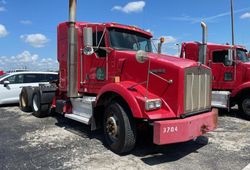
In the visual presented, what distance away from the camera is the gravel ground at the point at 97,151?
5168 millimetres

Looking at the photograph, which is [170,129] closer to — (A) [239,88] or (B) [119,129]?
(B) [119,129]

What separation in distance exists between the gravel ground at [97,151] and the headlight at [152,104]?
1020 mm

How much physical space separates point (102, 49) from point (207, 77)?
2.47 metres

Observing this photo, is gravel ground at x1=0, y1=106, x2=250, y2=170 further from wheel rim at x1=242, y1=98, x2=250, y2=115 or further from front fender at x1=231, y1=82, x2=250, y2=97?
front fender at x1=231, y1=82, x2=250, y2=97

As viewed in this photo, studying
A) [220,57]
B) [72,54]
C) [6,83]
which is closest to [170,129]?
[72,54]

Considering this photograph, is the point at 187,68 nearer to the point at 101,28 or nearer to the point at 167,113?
the point at 167,113

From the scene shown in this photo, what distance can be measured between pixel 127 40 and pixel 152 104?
2274 millimetres

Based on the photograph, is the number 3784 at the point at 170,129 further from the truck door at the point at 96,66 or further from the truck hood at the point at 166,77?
the truck door at the point at 96,66

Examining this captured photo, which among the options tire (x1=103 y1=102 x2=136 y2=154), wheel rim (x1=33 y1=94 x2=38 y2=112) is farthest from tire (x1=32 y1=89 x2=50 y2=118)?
tire (x1=103 y1=102 x2=136 y2=154)

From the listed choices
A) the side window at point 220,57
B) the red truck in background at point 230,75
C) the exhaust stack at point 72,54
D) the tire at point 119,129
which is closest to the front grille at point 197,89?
the tire at point 119,129

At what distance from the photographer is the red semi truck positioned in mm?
5289

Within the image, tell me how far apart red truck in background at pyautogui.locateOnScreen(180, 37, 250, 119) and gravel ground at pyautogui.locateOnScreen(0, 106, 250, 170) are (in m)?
2.04

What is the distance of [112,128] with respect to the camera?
5.86m

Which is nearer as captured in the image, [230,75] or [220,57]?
[230,75]
